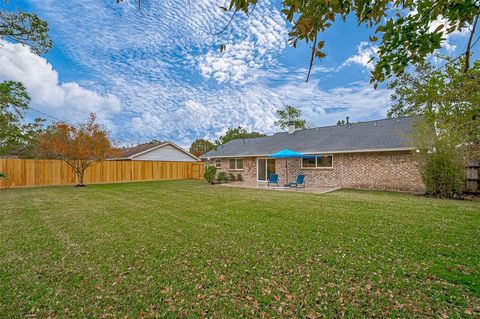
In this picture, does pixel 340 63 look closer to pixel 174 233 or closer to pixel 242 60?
pixel 242 60

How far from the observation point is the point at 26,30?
5801 mm

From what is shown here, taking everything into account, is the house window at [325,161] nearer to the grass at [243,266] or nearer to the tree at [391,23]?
the grass at [243,266]

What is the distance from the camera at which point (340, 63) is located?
11.6 m

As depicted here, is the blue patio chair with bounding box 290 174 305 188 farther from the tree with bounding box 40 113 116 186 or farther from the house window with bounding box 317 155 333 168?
the tree with bounding box 40 113 116 186

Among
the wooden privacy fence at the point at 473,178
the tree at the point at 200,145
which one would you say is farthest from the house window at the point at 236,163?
the tree at the point at 200,145

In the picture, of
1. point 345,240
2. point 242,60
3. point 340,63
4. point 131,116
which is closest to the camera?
point 345,240

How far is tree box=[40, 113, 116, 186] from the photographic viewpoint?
15266 mm

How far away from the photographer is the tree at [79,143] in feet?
50.1

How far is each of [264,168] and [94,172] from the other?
13934 mm

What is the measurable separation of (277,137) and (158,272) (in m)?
18.0

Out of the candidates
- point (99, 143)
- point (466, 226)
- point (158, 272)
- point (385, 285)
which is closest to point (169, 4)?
point (158, 272)

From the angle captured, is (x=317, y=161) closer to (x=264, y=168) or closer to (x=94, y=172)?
(x=264, y=168)

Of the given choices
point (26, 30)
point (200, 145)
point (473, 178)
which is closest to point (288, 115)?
point (200, 145)

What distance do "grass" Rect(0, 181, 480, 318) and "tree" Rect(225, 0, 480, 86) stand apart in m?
2.71
